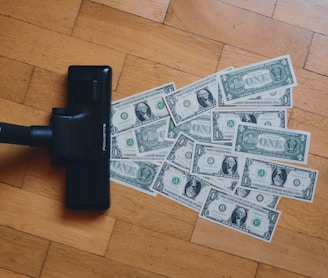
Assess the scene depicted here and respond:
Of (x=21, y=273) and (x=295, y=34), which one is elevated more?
(x=295, y=34)

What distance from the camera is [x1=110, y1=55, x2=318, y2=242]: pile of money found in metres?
1.38

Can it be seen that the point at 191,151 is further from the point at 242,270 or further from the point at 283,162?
the point at 242,270

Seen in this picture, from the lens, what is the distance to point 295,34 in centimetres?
143

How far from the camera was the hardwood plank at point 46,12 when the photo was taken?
141 cm

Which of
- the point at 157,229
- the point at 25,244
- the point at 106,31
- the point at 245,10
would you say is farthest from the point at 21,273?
the point at 245,10

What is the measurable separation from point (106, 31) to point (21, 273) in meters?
0.77

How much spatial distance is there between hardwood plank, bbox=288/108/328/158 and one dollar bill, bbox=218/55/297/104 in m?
0.10

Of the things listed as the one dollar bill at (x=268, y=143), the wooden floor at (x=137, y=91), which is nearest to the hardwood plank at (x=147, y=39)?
the wooden floor at (x=137, y=91)

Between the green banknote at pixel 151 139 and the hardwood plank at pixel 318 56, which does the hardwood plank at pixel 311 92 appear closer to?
the hardwood plank at pixel 318 56

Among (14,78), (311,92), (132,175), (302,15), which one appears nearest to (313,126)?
(311,92)

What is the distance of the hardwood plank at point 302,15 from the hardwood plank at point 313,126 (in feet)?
0.89

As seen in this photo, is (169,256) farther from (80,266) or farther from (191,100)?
(191,100)

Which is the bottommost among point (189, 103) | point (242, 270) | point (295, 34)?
point (242, 270)

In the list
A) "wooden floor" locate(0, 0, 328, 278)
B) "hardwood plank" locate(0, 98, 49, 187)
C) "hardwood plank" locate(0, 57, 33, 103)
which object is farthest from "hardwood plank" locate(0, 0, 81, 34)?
"hardwood plank" locate(0, 98, 49, 187)
